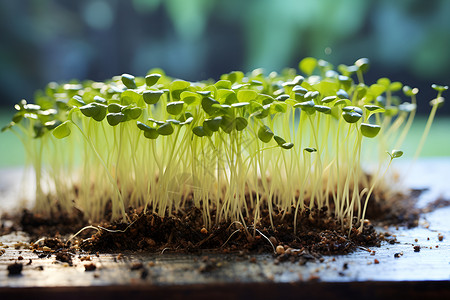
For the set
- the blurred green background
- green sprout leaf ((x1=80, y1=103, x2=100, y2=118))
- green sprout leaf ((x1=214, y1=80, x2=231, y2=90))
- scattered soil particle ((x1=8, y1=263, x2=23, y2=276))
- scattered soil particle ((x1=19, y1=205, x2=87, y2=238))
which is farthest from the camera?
the blurred green background

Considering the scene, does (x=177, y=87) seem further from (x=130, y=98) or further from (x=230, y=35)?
(x=230, y=35)

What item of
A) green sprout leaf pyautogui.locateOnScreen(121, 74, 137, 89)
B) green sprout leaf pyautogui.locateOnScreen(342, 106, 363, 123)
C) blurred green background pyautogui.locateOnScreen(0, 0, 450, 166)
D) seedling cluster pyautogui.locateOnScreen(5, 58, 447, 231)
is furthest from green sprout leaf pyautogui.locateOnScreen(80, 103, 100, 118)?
blurred green background pyautogui.locateOnScreen(0, 0, 450, 166)

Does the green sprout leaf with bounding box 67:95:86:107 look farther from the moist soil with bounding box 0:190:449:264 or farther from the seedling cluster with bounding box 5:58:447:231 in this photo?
the moist soil with bounding box 0:190:449:264

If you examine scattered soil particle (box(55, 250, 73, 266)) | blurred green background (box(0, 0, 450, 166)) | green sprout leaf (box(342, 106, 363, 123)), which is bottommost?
scattered soil particle (box(55, 250, 73, 266))

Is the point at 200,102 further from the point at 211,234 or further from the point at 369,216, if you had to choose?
the point at 369,216

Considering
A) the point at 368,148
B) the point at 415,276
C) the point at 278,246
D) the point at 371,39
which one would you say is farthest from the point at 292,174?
the point at 371,39

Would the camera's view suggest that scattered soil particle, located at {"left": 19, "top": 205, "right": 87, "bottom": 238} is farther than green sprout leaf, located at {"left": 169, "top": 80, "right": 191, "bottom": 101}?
Yes

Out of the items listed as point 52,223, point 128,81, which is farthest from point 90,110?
point 52,223

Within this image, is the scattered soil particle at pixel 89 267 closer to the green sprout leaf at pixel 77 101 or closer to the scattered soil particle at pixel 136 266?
the scattered soil particle at pixel 136 266

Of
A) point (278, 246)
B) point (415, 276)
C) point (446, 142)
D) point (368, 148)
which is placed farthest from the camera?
point (446, 142)
